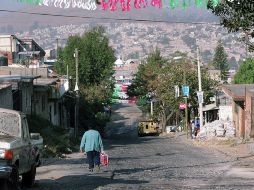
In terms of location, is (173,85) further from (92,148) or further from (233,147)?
(92,148)

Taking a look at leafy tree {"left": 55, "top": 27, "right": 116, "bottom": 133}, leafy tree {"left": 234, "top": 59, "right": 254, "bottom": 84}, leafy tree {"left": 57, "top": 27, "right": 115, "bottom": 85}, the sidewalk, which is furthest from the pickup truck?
leafy tree {"left": 234, "top": 59, "right": 254, "bottom": 84}

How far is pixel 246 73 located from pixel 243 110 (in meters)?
44.6

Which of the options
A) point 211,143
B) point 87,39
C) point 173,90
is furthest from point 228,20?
point 87,39

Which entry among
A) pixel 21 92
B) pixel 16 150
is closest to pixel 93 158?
pixel 16 150

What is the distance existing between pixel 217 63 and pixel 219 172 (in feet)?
460

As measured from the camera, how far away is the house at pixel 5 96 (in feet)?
106

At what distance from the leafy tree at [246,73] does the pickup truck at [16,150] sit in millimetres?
74084

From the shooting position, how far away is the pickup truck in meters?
14.6

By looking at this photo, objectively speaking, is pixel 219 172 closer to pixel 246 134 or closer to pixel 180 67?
pixel 246 134

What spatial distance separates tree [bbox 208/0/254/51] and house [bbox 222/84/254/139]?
2666 centimetres

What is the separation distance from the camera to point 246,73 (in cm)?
9194

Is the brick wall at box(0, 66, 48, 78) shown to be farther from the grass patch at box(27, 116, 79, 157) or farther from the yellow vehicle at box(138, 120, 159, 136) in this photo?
the yellow vehicle at box(138, 120, 159, 136)

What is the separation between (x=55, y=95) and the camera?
5553cm

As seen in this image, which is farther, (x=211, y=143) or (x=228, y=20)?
(x=211, y=143)
